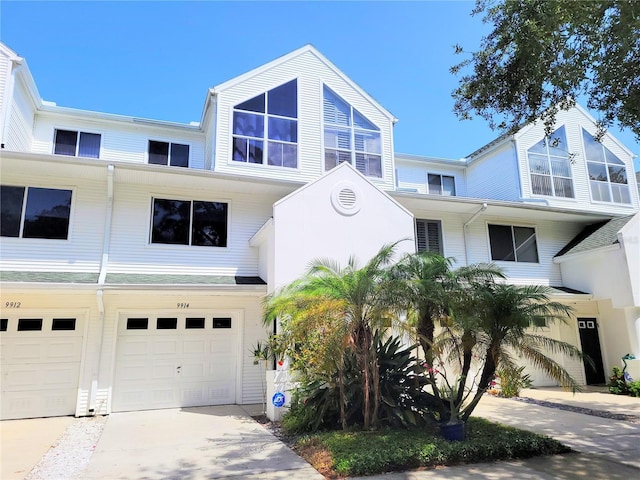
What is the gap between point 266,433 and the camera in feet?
28.9

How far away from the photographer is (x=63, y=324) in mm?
11383

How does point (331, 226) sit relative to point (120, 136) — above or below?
below

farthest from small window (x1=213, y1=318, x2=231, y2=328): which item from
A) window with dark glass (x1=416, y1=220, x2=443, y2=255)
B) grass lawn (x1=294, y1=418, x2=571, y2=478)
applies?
window with dark glass (x1=416, y1=220, x2=443, y2=255)

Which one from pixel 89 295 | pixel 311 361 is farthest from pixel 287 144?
pixel 311 361

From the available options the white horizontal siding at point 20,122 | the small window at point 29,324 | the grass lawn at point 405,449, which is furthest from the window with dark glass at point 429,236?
the white horizontal siding at point 20,122

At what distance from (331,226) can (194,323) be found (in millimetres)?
4806

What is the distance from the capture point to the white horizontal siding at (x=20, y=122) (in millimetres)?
12857

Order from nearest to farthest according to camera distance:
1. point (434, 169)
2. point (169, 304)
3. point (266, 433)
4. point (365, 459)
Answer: point (365, 459)
point (266, 433)
point (169, 304)
point (434, 169)

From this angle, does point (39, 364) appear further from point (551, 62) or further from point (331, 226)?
point (551, 62)

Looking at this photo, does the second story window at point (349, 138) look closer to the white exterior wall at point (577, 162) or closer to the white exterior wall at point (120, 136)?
the white exterior wall at point (120, 136)

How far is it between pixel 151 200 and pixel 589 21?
35.7 ft

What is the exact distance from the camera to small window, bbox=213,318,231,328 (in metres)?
12.6

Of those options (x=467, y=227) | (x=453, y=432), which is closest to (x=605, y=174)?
(x=467, y=227)

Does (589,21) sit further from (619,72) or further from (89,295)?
(89,295)
